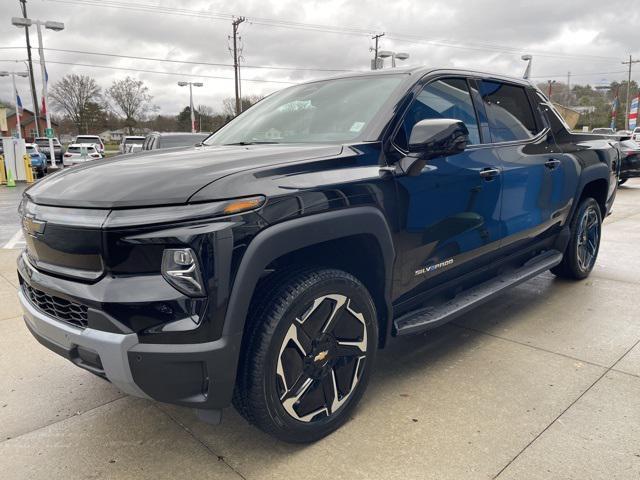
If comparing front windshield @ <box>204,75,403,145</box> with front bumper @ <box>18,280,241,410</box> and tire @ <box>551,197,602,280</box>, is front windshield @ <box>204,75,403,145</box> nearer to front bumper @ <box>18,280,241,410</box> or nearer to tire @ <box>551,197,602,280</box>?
front bumper @ <box>18,280,241,410</box>

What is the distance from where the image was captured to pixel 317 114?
311 centimetres

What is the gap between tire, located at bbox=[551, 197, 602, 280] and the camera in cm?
463

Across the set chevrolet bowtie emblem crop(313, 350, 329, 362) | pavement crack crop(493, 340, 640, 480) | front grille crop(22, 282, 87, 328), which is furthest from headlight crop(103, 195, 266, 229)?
pavement crack crop(493, 340, 640, 480)

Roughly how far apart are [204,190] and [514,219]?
241cm

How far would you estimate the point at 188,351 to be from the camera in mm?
1929

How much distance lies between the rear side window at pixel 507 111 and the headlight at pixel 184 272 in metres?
2.40

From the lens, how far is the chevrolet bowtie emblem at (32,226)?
221cm

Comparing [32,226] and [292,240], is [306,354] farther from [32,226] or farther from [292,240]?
[32,226]

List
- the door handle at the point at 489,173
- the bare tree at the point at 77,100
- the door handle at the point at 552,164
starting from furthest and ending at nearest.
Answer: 1. the bare tree at the point at 77,100
2. the door handle at the point at 552,164
3. the door handle at the point at 489,173

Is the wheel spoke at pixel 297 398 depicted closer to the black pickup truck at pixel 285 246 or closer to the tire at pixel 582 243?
the black pickup truck at pixel 285 246

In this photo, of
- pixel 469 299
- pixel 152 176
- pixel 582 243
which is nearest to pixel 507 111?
pixel 469 299

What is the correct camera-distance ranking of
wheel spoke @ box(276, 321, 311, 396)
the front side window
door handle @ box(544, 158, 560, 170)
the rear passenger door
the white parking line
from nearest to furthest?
wheel spoke @ box(276, 321, 311, 396) → the front side window → the rear passenger door → door handle @ box(544, 158, 560, 170) → the white parking line

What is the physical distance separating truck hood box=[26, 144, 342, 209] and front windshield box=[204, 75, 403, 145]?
0.36 meters

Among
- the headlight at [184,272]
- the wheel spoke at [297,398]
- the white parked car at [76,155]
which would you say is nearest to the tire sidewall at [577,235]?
the wheel spoke at [297,398]
